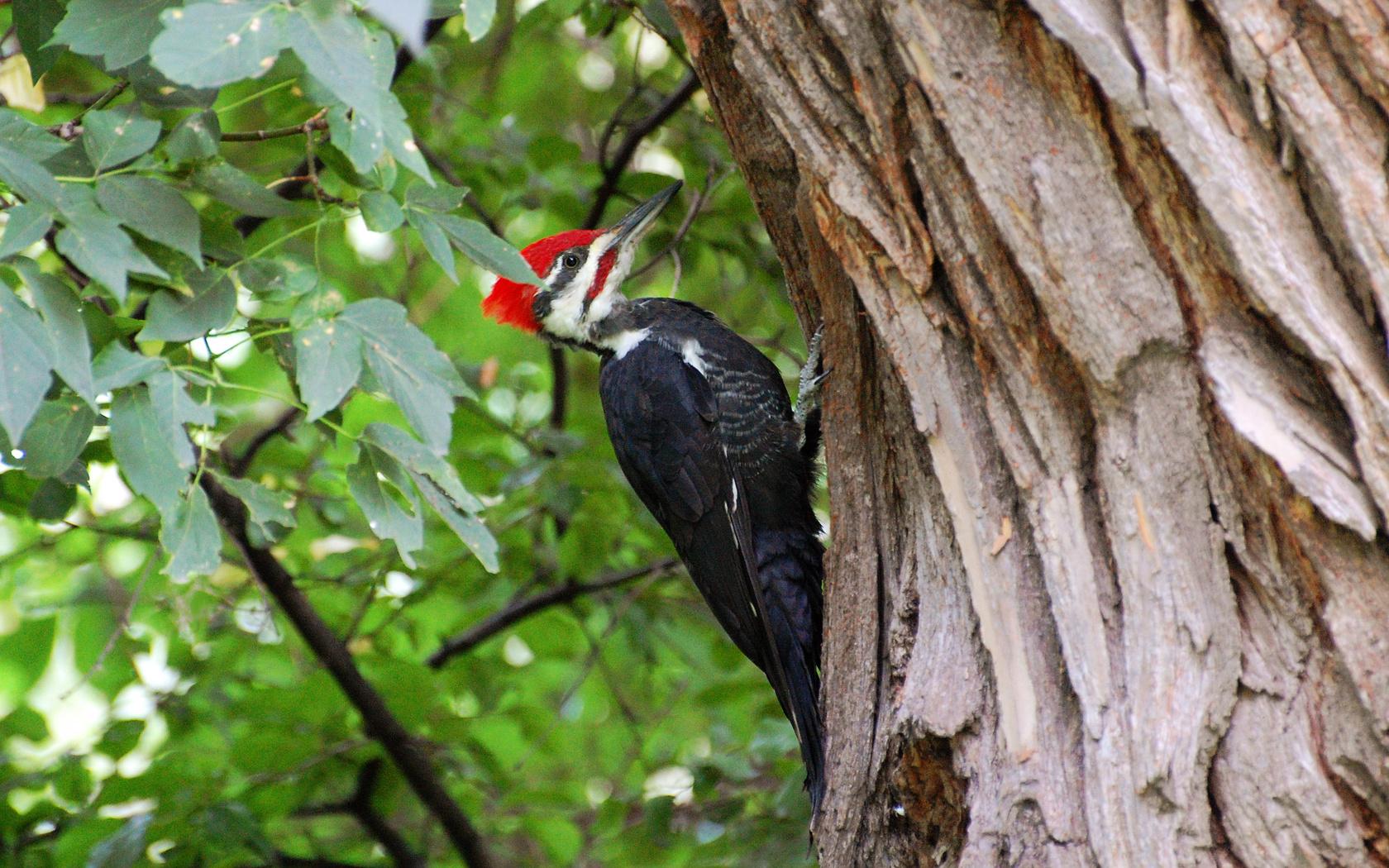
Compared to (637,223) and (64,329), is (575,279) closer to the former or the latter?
(637,223)

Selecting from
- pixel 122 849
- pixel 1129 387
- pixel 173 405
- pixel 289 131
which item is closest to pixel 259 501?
pixel 173 405

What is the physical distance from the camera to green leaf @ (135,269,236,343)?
1811 mm

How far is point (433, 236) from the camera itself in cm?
185

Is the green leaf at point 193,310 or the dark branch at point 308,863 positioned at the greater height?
the green leaf at point 193,310

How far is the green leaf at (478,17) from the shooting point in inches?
58.9

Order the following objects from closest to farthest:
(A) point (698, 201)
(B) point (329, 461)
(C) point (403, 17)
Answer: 1. (C) point (403, 17)
2. (A) point (698, 201)
3. (B) point (329, 461)

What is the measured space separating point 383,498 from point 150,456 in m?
0.36

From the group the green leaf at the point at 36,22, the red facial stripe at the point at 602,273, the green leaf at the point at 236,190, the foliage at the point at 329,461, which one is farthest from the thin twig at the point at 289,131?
the red facial stripe at the point at 602,273

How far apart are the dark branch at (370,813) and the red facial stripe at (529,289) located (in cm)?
144

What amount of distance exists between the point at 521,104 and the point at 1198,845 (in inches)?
191

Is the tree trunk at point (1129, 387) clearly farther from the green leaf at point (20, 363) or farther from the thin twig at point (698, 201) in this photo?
the thin twig at point (698, 201)

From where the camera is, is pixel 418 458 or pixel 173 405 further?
pixel 418 458

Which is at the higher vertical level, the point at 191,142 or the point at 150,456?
the point at 191,142

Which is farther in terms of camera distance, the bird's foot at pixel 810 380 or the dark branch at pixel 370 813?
the dark branch at pixel 370 813
